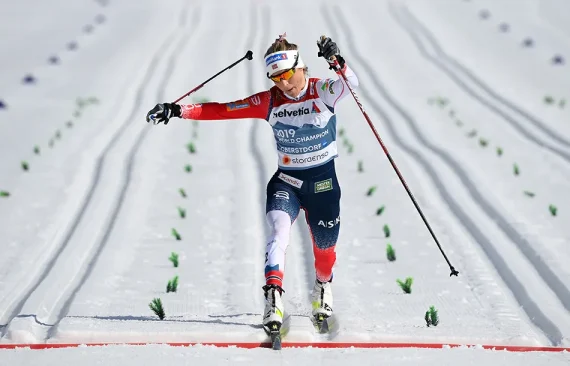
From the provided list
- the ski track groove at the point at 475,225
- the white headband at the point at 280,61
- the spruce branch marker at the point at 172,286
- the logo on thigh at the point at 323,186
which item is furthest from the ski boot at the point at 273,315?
the ski track groove at the point at 475,225

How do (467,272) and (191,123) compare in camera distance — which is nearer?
(467,272)

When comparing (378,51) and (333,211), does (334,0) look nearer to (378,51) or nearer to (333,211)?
(378,51)

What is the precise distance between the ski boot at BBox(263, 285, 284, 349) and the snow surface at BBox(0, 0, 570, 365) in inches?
5.6

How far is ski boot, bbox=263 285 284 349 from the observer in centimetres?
536

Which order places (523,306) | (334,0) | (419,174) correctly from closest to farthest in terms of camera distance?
(523,306) < (419,174) < (334,0)

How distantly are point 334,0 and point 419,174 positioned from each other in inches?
679

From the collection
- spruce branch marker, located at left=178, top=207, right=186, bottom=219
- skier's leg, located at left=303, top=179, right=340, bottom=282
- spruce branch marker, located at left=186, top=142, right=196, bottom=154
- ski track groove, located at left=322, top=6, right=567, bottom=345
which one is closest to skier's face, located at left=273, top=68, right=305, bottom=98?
skier's leg, located at left=303, top=179, right=340, bottom=282

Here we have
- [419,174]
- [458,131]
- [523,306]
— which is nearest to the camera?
[523,306]

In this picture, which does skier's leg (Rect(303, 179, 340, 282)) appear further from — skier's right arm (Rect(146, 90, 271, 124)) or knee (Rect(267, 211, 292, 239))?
skier's right arm (Rect(146, 90, 271, 124))

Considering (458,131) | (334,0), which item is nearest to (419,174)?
(458,131)

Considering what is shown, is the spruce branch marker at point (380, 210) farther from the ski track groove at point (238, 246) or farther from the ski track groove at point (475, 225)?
the ski track groove at point (238, 246)

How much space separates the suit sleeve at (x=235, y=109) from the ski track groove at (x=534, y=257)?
3117 millimetres

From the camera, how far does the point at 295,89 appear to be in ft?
19.6

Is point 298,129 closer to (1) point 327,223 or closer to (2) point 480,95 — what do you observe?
(1) point 327,223
